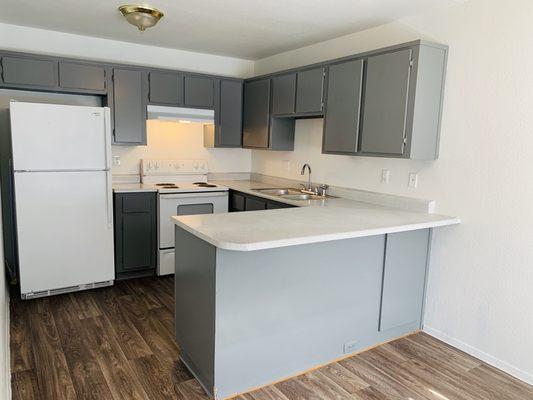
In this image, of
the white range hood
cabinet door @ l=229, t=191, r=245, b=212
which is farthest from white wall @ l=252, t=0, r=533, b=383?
the white range hood

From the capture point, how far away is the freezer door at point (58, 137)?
3.19 metres

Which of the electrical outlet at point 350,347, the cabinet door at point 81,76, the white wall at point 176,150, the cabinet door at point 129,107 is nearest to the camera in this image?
the electrical outlet at point 350,347

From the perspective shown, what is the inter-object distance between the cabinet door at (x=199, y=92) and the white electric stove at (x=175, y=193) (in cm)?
71

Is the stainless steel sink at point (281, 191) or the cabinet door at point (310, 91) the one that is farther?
the stainless steel sink at point (281, 191)

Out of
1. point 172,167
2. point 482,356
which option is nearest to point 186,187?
point 172,167

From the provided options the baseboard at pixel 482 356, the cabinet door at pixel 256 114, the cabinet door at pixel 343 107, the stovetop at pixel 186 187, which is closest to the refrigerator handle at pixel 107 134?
the stovetop at pixel 186 187

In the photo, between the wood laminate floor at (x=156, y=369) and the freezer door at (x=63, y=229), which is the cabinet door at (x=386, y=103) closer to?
the wood laminate floor at (x=156, y=369)

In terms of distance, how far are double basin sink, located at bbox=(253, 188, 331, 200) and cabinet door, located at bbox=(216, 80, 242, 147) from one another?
0.84 m

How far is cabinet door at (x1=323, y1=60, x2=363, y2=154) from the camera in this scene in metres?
3.05

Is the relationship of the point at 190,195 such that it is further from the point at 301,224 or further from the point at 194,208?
the point at 301,224

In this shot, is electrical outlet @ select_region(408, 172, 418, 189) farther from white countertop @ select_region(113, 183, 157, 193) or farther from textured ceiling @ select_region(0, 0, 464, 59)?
white countertop @ select_region(113, 183, 157, 193)

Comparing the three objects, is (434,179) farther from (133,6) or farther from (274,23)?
(133,6)

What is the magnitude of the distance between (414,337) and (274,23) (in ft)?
8.96

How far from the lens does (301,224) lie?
93.4 inches
